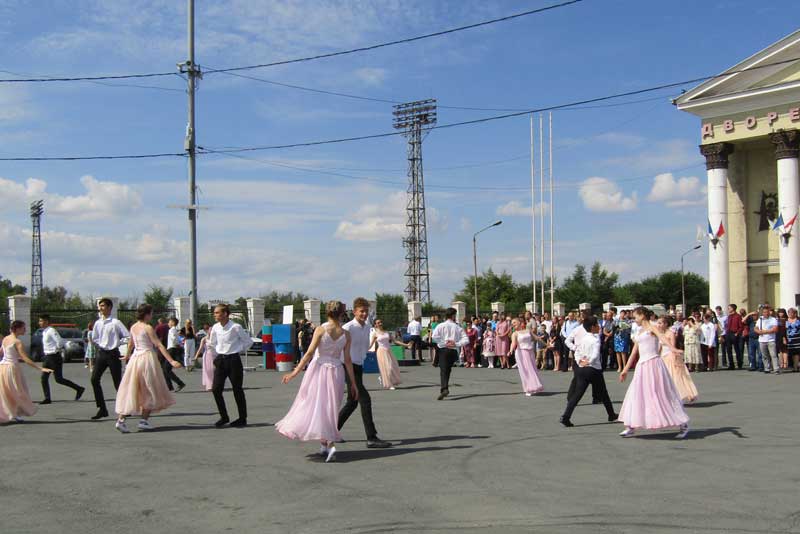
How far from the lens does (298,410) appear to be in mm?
9766

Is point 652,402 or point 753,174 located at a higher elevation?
point 753,174

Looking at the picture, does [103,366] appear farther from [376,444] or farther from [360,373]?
[376,444]

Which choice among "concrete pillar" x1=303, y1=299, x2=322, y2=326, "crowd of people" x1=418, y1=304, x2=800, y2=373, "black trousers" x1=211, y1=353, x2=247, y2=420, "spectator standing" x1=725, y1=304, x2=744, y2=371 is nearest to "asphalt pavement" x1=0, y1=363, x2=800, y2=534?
"black trousers" x1=211, y1=353, x2=247, y2=420

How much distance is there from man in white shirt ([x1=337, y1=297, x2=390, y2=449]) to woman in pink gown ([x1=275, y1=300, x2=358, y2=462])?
55 cm

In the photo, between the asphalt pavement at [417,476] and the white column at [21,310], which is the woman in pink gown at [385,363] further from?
the white column at [21,310]

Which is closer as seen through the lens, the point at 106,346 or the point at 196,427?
the point at 196,427

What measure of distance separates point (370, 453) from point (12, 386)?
7021mm

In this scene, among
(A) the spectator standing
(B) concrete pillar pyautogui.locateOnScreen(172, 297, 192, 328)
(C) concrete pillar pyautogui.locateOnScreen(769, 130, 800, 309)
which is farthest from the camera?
(B) concrete pillar pyautogui.locateOnScreen(172, 297, 192, 328)

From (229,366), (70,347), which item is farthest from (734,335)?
(70,347)

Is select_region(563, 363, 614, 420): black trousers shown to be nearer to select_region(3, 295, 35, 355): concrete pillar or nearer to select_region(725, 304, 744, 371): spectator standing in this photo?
select_region(725, 304, 744, 371): spectator standing

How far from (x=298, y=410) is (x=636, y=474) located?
3871 millimetres

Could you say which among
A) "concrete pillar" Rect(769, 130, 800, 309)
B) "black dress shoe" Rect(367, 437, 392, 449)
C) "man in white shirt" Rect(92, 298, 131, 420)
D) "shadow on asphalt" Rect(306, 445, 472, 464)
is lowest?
"shadow on asphalt" Rect(306, 445, 472, 464)

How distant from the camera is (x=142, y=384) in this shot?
1240 centimetres

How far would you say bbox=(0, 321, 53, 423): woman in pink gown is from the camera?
13555 millimetres
